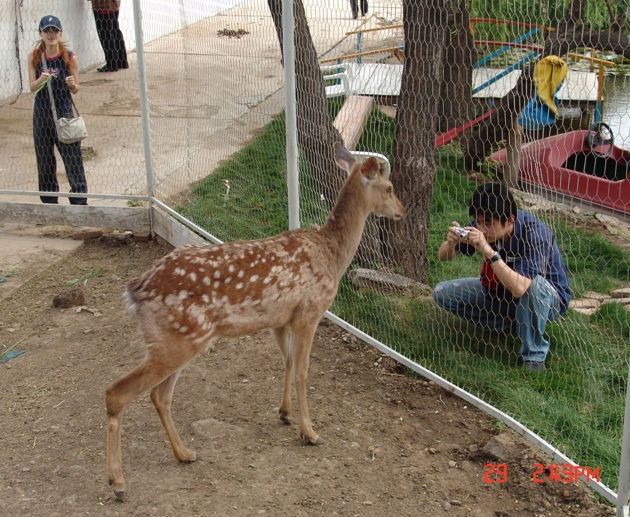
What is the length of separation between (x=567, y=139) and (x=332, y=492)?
200 inches

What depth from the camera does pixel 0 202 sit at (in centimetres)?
829

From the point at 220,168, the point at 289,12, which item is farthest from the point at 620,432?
the point at 220,168

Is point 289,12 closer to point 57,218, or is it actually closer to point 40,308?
point 40,308

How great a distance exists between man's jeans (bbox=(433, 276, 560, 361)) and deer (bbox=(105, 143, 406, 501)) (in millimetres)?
752

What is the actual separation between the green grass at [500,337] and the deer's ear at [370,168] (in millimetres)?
1033

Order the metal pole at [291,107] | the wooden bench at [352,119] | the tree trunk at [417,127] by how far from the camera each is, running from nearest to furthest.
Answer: the metal pole at [291,107] → the tree trunk at [417,127] → the wooden bench at [352,119]

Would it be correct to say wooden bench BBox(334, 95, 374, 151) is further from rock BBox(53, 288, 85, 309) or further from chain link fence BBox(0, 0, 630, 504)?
rock BBox(53, 288, 85, 309)

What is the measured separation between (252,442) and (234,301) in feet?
2.75

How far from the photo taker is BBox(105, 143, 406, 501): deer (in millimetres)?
4250

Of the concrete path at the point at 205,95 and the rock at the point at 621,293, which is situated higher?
the concrete path at the point at 205,95

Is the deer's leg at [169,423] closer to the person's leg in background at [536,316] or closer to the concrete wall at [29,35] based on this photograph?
the person's leg in background at [536,316]

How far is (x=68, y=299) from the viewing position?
6520mm

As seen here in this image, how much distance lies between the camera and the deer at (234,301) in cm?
425
